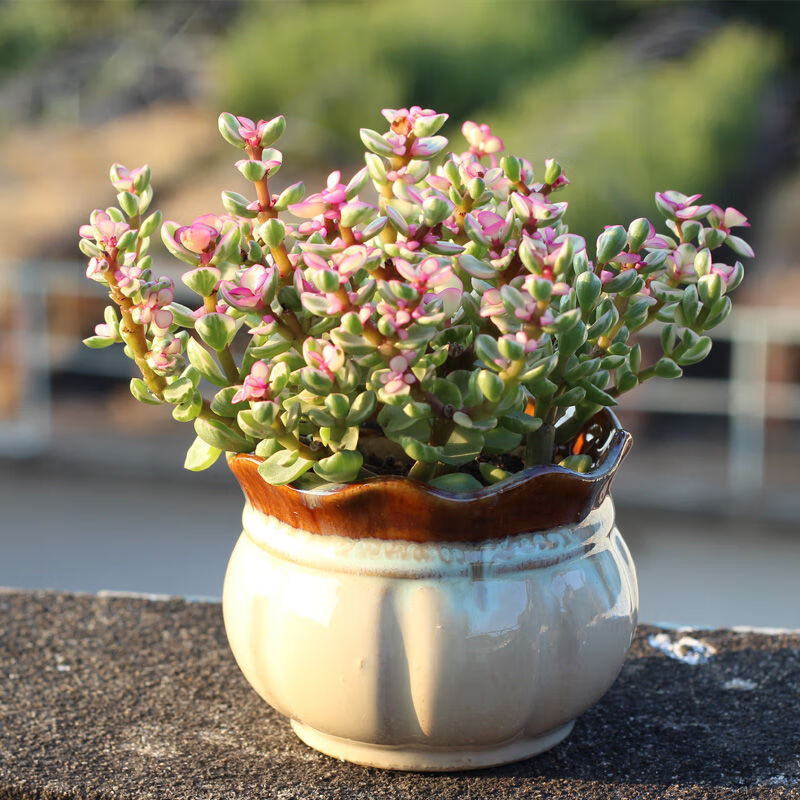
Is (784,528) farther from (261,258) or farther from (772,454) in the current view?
(261,258)

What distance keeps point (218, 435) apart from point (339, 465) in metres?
0.06

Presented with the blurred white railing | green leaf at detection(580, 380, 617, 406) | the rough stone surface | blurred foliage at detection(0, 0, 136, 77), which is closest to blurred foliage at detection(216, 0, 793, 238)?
the blurred white railing

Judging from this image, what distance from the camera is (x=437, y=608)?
486 millimetres

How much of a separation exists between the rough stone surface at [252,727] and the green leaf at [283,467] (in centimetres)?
15

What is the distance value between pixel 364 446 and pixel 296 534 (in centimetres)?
7

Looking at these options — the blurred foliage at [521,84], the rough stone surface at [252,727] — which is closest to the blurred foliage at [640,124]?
the blurred foliage at [521,84]

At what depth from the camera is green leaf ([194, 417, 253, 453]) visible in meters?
0.50

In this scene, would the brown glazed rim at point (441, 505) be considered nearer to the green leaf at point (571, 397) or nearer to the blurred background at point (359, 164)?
the green leaf at point (571, 397)

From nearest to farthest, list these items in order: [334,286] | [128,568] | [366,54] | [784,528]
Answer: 1. [334,286]
2. [128,568]
3. [784,528]
4. [366,54]

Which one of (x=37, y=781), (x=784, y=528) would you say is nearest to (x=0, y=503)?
(x=784, y=528)

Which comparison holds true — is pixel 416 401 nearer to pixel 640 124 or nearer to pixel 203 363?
pixel 203 363

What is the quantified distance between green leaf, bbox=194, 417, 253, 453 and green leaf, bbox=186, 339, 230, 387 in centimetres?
2

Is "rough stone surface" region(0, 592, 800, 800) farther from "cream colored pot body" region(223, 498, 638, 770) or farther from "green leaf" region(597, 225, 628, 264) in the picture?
"green leaf" region(597, 225, 628, 264)

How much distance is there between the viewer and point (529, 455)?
52cm
